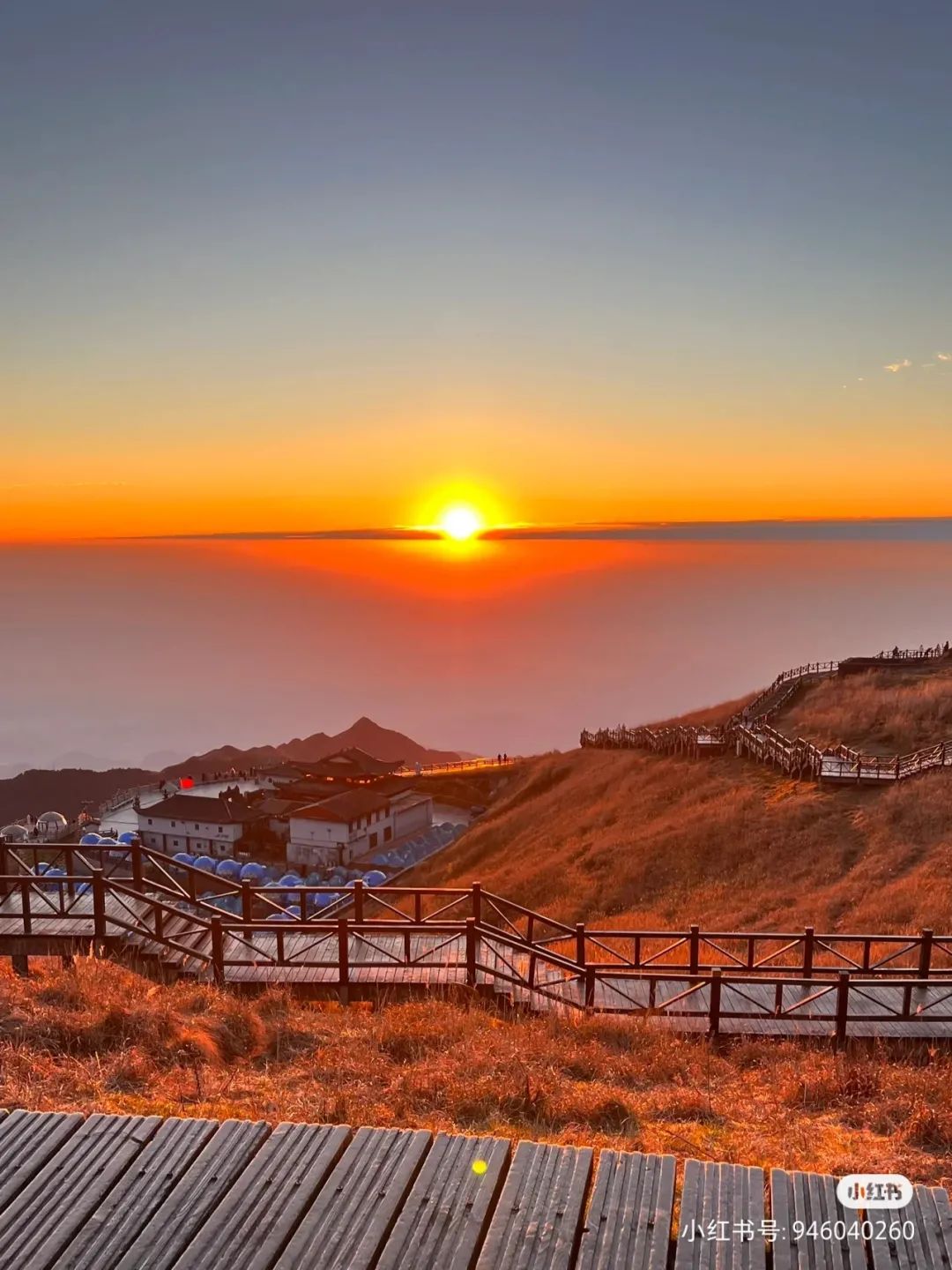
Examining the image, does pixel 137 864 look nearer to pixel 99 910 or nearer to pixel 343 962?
pixel 99 910

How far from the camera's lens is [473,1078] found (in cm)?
742

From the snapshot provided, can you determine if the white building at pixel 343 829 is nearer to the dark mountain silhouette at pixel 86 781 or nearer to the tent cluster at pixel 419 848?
the tent cluster at pixel 419 848

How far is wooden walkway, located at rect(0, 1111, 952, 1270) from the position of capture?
3.71m

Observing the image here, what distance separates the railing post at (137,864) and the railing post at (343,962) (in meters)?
3.72

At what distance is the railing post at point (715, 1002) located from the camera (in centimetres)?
1091

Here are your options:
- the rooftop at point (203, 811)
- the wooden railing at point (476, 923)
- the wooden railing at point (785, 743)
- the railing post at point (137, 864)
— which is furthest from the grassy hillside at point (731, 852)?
the rooftop at point (203, 811)

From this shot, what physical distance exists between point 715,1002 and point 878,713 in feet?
103

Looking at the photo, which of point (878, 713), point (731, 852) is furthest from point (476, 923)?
point (878, 713)

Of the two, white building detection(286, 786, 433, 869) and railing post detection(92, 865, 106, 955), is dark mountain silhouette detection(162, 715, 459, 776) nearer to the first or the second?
white building detection(286, 786, 433, 869)

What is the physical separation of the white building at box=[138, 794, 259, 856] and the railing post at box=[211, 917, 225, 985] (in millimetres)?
41267

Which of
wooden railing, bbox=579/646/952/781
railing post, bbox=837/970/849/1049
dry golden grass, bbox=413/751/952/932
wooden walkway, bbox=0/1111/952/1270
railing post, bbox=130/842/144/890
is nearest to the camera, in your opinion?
wooden walkway, bbox=0/1111/952/1270

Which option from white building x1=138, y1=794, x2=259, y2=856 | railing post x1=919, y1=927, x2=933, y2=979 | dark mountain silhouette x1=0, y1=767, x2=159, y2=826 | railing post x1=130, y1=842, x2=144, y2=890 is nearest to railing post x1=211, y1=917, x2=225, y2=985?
railing post x1=130, y1=842, x2=144, y2=890

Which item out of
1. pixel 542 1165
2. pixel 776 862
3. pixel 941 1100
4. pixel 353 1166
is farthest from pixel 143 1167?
pixel 776 862

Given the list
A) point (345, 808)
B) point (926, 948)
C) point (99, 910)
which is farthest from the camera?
point (345, 808)
